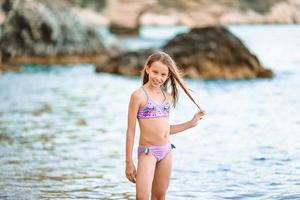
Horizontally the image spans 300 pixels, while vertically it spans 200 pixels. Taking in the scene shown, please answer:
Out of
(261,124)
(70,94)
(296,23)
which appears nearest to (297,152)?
(261,124)

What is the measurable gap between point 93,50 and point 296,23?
97.3 meters

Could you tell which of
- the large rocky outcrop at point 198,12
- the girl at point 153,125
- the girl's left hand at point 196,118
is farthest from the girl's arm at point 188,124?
the large rocky outcrop at point 198,12

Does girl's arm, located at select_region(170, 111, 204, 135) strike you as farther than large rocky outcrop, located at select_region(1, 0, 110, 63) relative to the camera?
No

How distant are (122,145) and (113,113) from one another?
482 centimetres

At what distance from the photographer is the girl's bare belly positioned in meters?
5.95

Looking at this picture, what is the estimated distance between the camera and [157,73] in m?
5.95

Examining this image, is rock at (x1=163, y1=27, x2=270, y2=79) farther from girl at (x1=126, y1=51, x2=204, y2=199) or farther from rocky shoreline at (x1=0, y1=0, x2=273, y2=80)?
girl at (x1=126, y1=51, x2=204, y2=199)

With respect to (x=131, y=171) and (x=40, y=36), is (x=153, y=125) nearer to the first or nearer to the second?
(x=131, y=171)

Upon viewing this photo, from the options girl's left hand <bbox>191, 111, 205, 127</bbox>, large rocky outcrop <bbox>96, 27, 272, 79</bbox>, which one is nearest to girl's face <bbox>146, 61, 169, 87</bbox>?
girl's left hand <bbox>191, 111, 205, 127</bbox>

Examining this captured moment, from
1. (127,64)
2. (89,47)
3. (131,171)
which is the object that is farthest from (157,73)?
(89,47)

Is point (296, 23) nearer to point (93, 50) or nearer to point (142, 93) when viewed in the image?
point (93, 50)

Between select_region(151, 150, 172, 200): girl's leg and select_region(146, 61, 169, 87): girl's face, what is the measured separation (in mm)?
558

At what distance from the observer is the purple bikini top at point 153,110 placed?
5.91m

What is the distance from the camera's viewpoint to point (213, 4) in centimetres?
9181
